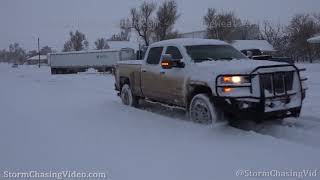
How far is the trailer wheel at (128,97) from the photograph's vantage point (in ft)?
35.3

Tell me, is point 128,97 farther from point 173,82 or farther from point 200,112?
point 200,112

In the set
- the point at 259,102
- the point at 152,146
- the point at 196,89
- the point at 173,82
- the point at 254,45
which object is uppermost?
the point at 254,45

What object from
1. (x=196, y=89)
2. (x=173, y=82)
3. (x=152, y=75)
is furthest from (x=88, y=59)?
(x=196, y=89)

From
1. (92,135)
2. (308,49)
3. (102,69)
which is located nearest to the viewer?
(92,135)

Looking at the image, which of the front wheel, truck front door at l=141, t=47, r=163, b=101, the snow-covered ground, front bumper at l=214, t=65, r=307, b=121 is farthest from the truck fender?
truck front door at l=141, t=47, r=163, b=101

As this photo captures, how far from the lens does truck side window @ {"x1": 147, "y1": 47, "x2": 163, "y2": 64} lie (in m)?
9.39

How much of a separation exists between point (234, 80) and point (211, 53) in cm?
182

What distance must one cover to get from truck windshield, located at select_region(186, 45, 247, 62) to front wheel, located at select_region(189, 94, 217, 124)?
1.00m

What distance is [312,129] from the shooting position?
717cm

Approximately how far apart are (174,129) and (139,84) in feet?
9.81

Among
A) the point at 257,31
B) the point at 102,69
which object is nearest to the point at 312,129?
the point at 102,69

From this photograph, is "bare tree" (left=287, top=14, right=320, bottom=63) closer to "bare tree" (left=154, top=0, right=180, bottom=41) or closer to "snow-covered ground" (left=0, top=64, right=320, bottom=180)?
"bare tree" (left=154, top=0, right=180, bottom=41)

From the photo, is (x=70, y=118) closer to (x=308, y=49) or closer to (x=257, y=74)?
(x=257, y=74)

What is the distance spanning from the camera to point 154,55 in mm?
9594
